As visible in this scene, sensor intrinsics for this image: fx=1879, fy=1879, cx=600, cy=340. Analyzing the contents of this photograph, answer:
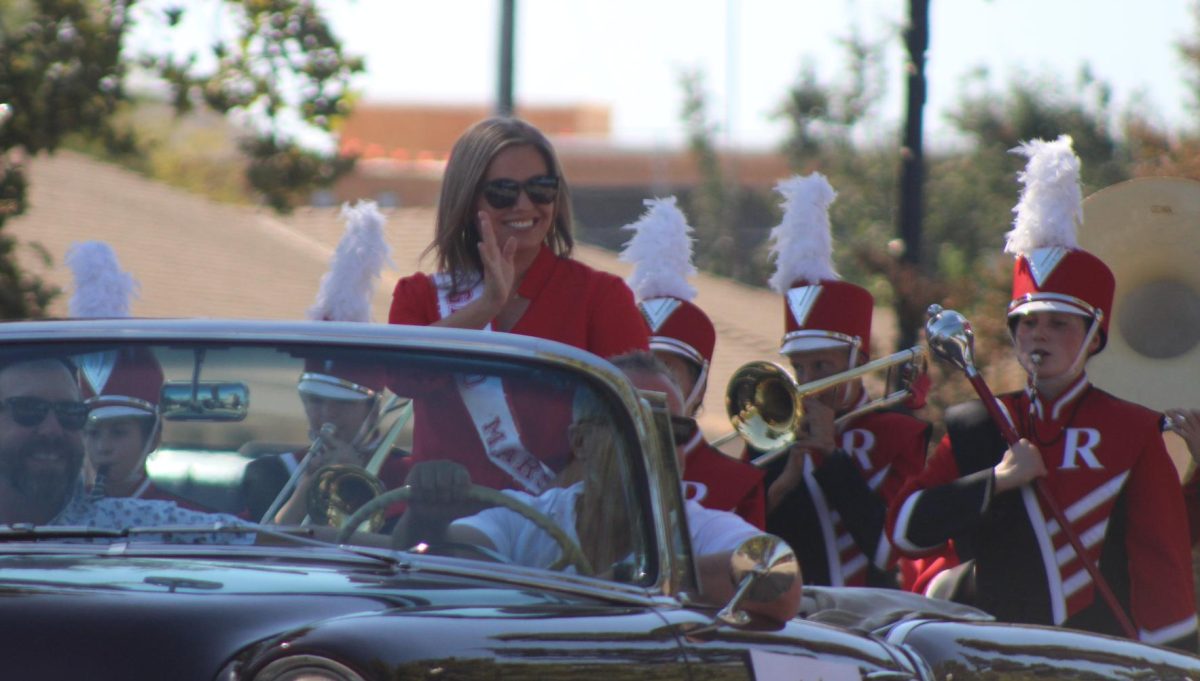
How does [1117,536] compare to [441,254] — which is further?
[1117,536]

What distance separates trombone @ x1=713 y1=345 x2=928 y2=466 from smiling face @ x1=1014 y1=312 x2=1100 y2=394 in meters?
0.53

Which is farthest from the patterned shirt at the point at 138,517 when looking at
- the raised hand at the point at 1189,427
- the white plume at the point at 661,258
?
the white plume at the point at 661,258

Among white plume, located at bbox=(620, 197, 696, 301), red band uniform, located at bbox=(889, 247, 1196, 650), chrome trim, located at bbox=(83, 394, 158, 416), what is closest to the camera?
chrome trim, located at bbox=(83, 394, 158, 416)

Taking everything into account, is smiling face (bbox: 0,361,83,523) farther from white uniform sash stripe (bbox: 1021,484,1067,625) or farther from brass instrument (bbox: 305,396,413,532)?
white uniform sash stripe (bbox: 1021,484,1067,625)

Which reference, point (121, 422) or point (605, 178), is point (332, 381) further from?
point (605, 178)

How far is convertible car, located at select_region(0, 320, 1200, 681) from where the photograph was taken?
3027 mm

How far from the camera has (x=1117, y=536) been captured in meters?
5.22

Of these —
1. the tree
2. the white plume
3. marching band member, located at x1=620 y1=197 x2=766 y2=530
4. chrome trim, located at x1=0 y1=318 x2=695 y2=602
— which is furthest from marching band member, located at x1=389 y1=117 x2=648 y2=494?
the tree

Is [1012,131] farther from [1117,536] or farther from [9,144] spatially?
[1117,536]

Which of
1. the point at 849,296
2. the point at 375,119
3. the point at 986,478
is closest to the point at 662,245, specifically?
the point at 849,296

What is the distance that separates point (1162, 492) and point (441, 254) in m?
2.09

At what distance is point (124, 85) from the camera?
1002 cm

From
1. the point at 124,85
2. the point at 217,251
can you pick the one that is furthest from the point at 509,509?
the point at 217,251

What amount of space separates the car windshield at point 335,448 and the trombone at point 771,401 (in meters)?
2.23
